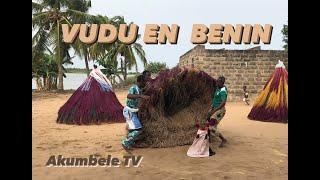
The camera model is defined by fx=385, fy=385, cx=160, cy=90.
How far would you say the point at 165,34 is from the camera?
7715 millimetres

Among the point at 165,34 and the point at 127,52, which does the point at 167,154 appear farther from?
the point at 127,52

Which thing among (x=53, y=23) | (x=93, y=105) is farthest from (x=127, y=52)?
(x=93, y=105)

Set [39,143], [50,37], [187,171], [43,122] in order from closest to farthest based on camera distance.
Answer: [187,171], [39,143], [43,122], [50,37]

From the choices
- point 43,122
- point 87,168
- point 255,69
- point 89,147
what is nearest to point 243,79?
point 255,69

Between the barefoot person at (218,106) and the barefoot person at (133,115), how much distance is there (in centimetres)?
127

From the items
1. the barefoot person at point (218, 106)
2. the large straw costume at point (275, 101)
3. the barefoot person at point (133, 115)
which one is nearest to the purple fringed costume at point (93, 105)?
the barefoot person at point (133, 115)

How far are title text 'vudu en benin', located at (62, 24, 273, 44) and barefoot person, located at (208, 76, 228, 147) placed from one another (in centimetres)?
100

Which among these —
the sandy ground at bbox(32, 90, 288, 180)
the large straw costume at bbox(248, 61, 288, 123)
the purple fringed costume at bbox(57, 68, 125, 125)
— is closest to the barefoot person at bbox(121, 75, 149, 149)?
the sandy ground at bbox(32, 90, 288, 180)

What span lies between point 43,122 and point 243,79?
8527mm

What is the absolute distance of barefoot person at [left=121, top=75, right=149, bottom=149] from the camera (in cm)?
697

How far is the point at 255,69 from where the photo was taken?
51.5 ft
